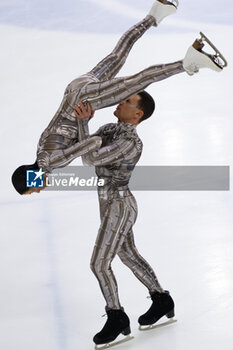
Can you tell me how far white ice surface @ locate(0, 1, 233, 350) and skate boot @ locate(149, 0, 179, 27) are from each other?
6.79 feet

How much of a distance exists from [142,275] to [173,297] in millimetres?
571

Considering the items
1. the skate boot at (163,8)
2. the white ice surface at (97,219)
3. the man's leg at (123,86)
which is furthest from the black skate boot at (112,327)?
the skate boot at (163,8)

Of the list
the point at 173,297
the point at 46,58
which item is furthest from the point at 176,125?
the point at 173,297

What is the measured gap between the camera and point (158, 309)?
580 cm

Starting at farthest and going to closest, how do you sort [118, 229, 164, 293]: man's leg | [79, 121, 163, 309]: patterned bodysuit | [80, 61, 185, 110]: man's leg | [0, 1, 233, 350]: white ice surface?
[0, 1, 233, 350]: white ice surface → [118, 229, 164, 293]: man's leg → [79, 121, 163, 309]: patterned bodysuit → [80, 61, 185, 110]: man's leg

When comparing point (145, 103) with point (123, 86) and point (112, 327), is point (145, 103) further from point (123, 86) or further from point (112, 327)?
point (112, 327)

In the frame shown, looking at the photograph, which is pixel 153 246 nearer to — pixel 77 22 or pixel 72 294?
pixel 72 294

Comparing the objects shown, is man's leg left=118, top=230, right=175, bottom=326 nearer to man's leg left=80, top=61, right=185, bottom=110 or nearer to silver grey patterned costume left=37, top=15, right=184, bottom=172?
silver grey patterned costume left=37, top=15, right=184, bottom=172

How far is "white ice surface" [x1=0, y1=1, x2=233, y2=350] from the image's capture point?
5.86 meters

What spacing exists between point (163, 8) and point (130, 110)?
71 centimetres

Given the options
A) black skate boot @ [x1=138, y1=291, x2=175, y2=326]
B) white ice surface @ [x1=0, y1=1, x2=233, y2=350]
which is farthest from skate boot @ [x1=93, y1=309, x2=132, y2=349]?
black skate boot @ [x1=138, y1=291, x2=175, y2=326]

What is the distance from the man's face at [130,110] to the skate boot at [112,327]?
1.25 m

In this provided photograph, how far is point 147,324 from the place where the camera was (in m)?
5.75

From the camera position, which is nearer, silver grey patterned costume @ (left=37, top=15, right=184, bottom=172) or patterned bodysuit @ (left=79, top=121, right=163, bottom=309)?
silver grey patterned costume @ (left=37, top=15, right=184, bottom=172)
